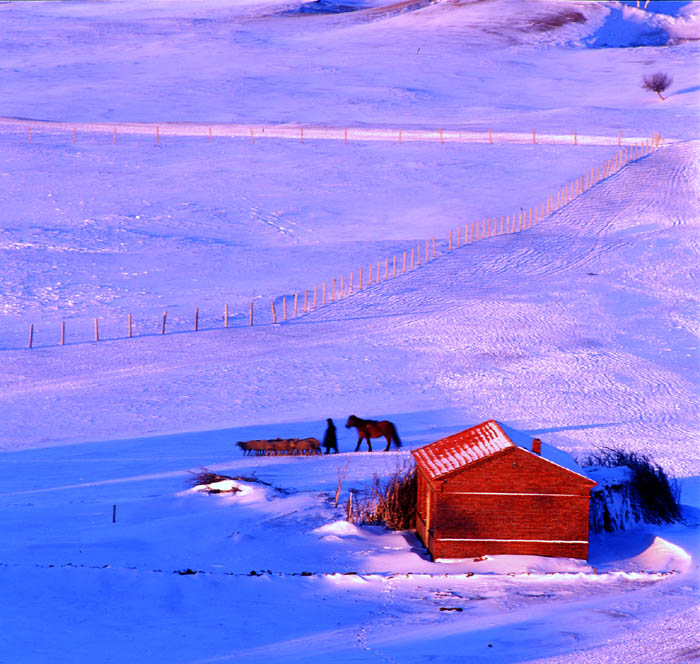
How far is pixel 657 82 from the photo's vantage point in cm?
7981

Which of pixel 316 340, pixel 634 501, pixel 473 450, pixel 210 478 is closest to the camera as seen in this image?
pixel 473 450

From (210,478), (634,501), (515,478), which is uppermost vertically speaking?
(515,478)

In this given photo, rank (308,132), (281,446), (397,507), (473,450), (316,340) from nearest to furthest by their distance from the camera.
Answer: (473,450) → (397,507) → (281,446) → (316,340) → (308,132)

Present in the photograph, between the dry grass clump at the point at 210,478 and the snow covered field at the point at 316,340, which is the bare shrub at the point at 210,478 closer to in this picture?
the dry grass clump at the point at 210,478

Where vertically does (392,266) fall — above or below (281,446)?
below

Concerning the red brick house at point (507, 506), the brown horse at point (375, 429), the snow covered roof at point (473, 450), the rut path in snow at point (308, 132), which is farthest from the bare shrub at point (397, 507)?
the rut path in snow at point (308, 132)

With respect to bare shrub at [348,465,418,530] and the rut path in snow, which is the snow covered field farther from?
the rut path in snow

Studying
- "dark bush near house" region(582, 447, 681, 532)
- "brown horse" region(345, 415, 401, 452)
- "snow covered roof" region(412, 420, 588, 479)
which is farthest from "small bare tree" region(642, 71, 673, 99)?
"snow covered roof" region(412, 420, 588, 479)

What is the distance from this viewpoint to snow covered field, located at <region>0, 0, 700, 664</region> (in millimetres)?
13891

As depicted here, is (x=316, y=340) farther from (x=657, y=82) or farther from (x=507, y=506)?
(x=657, y=82)

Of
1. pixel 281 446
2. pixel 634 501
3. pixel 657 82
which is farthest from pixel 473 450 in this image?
pixel 657 82

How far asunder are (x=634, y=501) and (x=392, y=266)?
84.7ft

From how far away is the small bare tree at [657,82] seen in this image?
262ft

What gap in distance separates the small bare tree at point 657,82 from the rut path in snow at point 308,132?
16.7 meters
